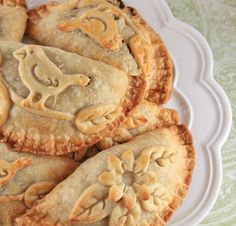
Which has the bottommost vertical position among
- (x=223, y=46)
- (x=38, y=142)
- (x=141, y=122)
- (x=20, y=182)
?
(x=20, y=182)

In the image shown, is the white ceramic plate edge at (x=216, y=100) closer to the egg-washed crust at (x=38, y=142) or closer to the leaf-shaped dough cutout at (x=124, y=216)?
the leaf-shaped dough cutout at (x=124, y=216)

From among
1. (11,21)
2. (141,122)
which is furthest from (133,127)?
(11,21)

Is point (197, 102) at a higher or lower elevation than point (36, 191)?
→ higher

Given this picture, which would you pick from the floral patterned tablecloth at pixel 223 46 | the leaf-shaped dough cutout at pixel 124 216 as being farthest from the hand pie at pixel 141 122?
the floral patterned tablecloth at pixel 223 46

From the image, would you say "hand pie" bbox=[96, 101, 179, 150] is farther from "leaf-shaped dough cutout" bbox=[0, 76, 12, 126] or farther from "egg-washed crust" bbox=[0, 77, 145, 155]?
"leaf-shaped dough cutout" bbox=[0, 76, 12, 126]

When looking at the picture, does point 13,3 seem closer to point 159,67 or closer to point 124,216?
point 159,67

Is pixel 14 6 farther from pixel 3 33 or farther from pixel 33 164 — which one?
pixel 33 164

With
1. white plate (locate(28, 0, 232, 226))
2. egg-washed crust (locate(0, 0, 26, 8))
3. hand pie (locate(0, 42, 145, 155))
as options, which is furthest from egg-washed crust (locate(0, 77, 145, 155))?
egg-washed crust (locate(0, 0, 26, 8))
